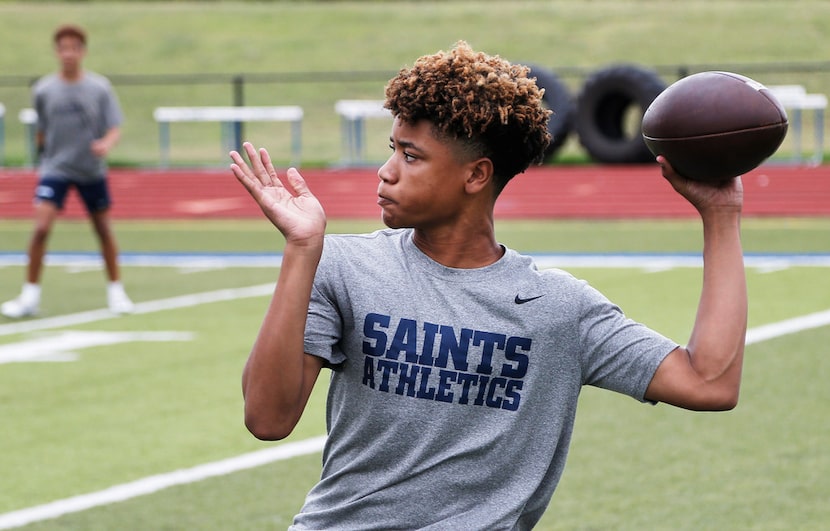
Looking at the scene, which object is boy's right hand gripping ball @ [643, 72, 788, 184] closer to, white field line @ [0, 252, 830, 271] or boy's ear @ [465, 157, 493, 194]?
boy's ear @ [465, 157, 493, 194]

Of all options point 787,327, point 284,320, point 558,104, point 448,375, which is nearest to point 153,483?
point 448,375

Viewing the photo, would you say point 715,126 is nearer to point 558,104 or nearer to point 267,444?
point 267,444

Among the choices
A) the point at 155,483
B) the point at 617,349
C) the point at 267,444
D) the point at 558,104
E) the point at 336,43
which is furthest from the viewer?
the point at 336,43

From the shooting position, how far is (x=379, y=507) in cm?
305

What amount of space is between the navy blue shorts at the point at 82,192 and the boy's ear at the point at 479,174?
8.73 meters

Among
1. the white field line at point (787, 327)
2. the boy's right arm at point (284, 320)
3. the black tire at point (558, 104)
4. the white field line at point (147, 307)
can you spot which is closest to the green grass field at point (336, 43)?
the black tire at point (558, 104)

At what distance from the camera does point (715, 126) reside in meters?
3.15

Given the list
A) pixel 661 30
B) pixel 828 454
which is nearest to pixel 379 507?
pixel 828 454

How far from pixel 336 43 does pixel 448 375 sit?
43.4 m

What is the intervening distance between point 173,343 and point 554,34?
36227 millimetres

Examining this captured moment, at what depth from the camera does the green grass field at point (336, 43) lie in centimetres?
3909

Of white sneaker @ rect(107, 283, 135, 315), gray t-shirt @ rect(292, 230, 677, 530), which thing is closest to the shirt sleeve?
gray t-shirt @ rect(292, 230, 677, 530)

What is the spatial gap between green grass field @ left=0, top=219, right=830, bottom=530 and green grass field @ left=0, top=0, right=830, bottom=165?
80.0 ft

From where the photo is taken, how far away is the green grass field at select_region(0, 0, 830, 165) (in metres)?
39.1
